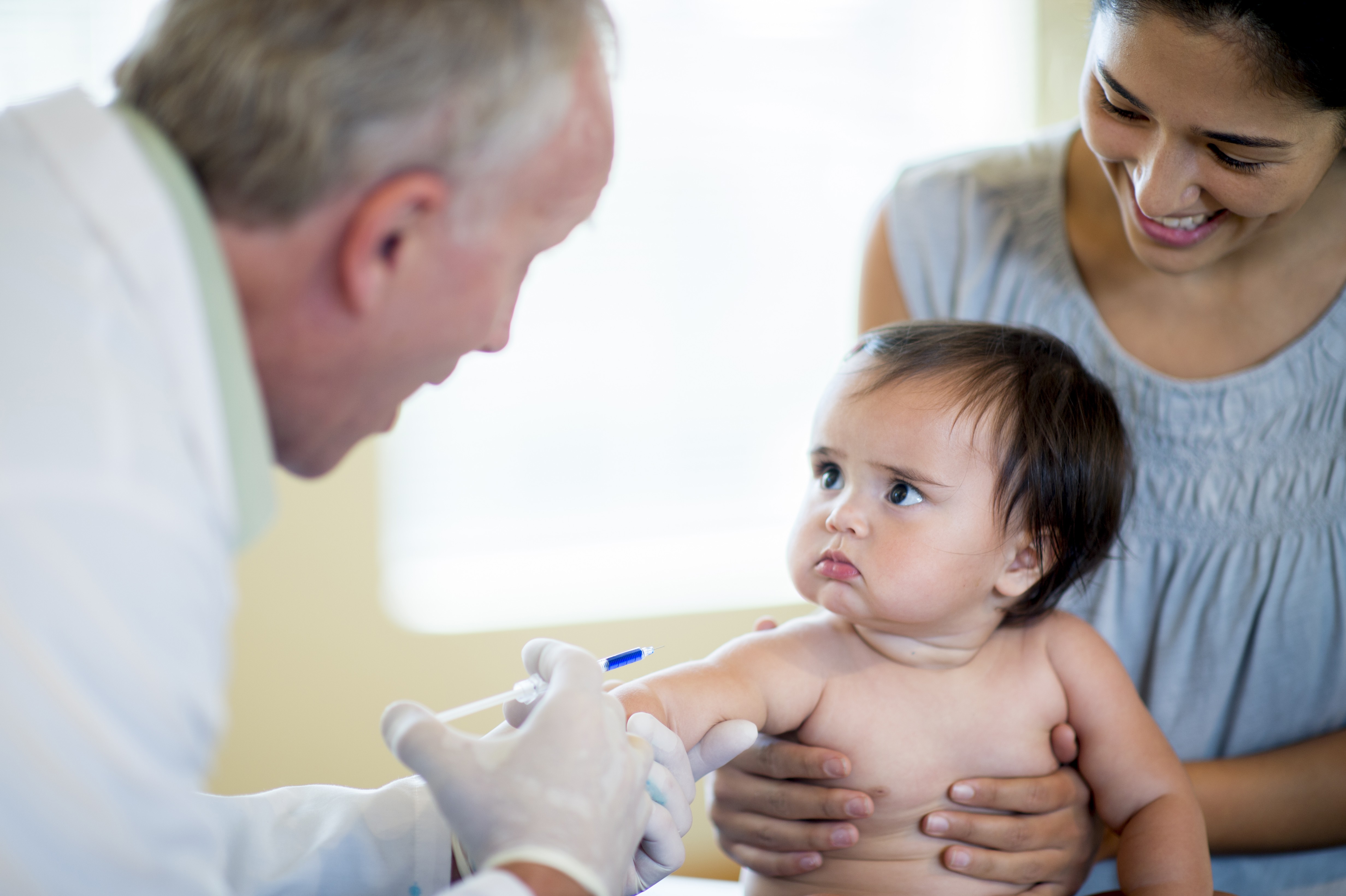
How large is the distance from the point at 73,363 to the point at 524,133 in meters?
0.33

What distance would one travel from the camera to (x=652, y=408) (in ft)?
8.07

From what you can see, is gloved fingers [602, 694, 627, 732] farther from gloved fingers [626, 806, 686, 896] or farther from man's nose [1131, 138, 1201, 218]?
man's nose [1131, 138, 1201, 218]

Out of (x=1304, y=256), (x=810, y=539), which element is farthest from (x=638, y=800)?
(x=1304, y=256)

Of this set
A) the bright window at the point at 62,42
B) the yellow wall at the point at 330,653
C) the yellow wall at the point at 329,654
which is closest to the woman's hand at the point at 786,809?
the yellow wall at the point at 329,654

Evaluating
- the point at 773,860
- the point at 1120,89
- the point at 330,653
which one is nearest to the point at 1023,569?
the point at 773,860

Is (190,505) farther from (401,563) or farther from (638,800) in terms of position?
(401,563)

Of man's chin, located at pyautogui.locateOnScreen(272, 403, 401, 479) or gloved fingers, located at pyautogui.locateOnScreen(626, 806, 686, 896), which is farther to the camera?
gloved fingers, located at pyautogui.locateOnScreen(626, 806, 686, 896)

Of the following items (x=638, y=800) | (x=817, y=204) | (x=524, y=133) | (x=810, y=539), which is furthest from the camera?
(x=817, y=204)

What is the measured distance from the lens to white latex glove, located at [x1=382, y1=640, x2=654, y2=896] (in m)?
0.81

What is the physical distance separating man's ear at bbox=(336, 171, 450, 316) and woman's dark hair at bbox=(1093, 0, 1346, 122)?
807 millimetres

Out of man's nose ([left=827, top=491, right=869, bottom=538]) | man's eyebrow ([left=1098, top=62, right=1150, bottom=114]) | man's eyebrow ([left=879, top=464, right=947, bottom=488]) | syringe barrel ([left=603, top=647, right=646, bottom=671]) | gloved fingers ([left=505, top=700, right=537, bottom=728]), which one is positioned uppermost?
man's eyebrow ([left=1098, top=62, right=1150, bottom=114])

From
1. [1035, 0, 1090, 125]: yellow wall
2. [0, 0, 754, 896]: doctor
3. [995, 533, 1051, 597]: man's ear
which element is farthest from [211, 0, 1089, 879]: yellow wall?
[0, 0, 754, 896]: doctor

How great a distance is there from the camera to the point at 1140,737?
4.04 feet

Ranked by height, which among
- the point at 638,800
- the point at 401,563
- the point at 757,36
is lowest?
the point at 401,563
